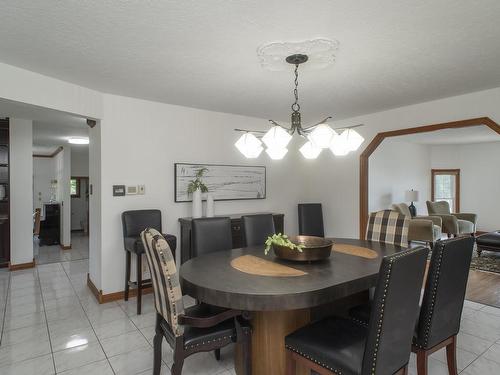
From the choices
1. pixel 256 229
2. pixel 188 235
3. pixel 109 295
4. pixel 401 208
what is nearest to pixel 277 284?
pixel 256 229

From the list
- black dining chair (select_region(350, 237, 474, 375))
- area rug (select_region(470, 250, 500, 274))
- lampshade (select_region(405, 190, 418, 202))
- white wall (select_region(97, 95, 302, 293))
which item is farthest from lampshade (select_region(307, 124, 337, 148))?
lampshade (select_region(405, 190, 418, 202))

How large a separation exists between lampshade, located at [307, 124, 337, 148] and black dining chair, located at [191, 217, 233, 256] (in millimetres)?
1230

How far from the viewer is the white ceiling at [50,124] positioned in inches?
161

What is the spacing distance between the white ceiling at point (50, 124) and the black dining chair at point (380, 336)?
3.19 m

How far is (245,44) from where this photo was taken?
7.36 feet

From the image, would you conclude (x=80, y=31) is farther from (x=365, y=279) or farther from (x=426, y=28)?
(x=365, y=279)

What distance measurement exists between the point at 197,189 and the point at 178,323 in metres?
2.41

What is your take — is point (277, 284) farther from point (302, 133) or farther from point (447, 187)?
point (447, 187)

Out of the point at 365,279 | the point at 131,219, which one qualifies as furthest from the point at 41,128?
the point at 365,279

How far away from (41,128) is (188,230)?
3.43 meters

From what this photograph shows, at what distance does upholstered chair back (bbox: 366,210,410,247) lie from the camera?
3074 mm

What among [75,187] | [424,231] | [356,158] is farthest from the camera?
[75,187]

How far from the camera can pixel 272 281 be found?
1.82m

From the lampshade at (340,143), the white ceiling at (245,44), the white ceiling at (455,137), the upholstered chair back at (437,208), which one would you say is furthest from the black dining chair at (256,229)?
the upholstered chair back at (437,208)
